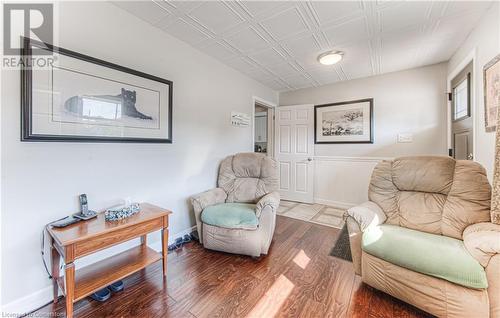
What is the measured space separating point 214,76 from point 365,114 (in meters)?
2.66

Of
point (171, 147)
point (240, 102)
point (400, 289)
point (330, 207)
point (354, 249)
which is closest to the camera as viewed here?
point (400, 289)

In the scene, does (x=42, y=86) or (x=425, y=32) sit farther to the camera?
(x=425, y=32)

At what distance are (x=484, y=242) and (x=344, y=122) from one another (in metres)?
2.82

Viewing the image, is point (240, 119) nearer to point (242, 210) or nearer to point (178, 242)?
point (242, 210)

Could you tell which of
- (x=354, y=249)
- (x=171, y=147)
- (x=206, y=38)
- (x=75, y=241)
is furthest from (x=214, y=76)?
(x=354, y=249)

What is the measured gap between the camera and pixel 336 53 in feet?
8.32

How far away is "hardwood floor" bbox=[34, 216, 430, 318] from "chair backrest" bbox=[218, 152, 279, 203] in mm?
722

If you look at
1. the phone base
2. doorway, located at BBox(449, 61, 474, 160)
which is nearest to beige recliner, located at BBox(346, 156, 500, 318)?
doorway, located at BBox(449, 61, 474, 160)

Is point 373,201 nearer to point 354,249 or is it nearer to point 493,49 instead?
point 354,249

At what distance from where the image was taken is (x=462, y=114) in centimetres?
244

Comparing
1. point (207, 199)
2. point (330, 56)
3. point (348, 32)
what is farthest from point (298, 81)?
point (207, 199)

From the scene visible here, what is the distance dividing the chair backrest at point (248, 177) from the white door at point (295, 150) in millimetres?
1654

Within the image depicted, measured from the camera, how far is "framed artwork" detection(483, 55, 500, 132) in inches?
64.3

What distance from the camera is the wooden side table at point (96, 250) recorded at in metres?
1.20
